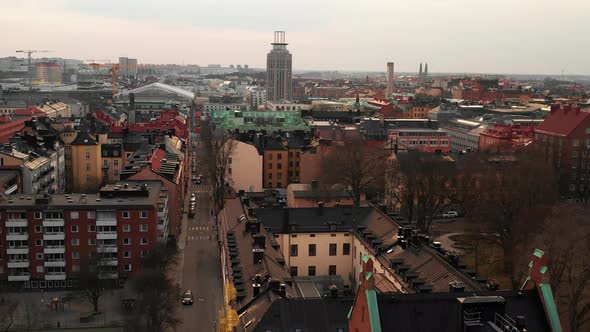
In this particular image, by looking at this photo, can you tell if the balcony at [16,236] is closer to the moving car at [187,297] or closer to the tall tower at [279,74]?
the moving car at [187,297]

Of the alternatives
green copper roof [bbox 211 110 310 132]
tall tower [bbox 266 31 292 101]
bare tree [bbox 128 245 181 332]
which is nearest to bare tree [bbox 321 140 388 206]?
bare tree [bbox 128 245 181 332]

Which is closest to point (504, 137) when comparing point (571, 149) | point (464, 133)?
point (571, 149)

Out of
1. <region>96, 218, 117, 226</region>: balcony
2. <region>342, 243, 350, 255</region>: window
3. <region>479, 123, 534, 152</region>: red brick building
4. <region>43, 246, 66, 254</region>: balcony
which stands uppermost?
<region>479, 123, 534, 152</region>: red brick building

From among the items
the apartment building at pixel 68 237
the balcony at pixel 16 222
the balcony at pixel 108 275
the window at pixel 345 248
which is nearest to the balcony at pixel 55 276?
the apartment building at pixel 68 237

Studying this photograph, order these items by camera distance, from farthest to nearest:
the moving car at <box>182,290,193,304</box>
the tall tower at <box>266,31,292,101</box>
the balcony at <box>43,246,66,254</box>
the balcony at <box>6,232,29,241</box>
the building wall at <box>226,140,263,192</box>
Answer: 1. the tall tower at <box>266,31,292,101</box>
2. the building wall at <box>226,140,263,192</box>
3. the balcony at <box>43,246,66,254</box>
4. the balcony at <box>6,232,29,241</box>
5. the moving car at <box>182,290,193,304</box>

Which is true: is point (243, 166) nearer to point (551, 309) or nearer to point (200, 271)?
point (200, 271)

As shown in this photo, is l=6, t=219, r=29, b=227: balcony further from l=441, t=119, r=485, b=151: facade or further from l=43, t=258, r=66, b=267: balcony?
l=441, t=119, r=485, b=151: facade
